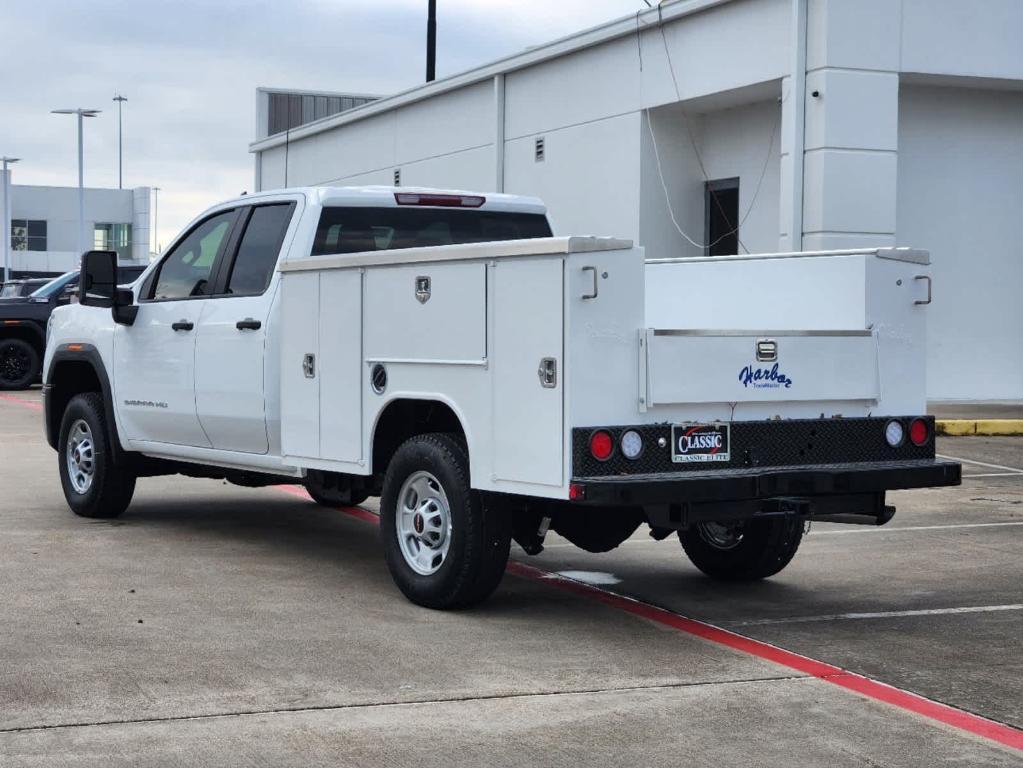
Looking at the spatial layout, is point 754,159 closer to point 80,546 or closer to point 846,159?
point 846,159

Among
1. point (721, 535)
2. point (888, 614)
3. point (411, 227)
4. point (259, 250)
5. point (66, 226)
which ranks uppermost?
point (66, 226)

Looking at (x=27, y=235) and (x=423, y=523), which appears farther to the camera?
(x=27, y=235)

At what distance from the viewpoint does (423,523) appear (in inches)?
306

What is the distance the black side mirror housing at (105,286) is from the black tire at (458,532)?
10.6 ft

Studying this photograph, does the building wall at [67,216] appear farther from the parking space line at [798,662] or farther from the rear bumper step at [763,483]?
the rear bumper step at [763,483]

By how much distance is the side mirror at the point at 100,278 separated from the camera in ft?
33.7

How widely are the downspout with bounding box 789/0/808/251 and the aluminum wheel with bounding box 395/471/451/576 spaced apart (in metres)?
12.4

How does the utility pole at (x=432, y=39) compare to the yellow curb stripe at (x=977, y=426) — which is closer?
the yellow curb stripe at (x=977, y=426)

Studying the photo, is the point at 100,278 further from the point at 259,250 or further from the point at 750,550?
the point at 750,550

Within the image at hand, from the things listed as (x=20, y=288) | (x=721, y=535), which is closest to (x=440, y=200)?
(x=721, y=535)

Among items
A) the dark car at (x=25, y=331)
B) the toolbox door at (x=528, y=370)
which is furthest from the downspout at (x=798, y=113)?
the toolbox door at (x=528, y=370)

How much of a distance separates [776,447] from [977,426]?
11932 mm

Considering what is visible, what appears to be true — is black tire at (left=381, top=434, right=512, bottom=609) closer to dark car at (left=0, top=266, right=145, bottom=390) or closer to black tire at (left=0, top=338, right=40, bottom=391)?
dark car at (left=0, top=266, right=145, bottom=390)

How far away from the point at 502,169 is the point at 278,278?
18.0m
